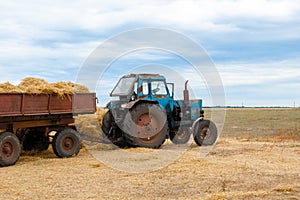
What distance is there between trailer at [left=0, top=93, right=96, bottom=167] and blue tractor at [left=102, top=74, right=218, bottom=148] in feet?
4.34

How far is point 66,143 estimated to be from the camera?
14.2 meters

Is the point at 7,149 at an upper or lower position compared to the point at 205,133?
lower

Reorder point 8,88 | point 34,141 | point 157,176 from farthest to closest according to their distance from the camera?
point 34,141 → point 8,88 → point 157,176

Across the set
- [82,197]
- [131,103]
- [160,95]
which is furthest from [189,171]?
[160,95]

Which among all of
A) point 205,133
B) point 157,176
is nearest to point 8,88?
point 157,176

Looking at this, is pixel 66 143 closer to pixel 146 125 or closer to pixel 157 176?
pixel 146 125

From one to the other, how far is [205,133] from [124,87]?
13.1ft

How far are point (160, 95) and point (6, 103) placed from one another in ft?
20.6

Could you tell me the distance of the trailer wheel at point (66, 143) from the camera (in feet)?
45.4

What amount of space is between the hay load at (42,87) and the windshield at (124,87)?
5.11 ft

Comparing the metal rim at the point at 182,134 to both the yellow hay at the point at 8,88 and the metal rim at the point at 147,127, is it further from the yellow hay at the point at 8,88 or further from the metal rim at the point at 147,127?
the yellow hay at the point at 8,88

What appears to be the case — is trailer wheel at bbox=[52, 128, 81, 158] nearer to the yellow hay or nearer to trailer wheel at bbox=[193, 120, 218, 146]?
the yellow hay

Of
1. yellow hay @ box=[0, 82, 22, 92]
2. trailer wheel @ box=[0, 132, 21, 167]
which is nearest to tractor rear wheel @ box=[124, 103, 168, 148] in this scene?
yellow hay @ box=[0, 82, 22, 92]

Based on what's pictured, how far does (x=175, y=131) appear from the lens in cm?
1750
